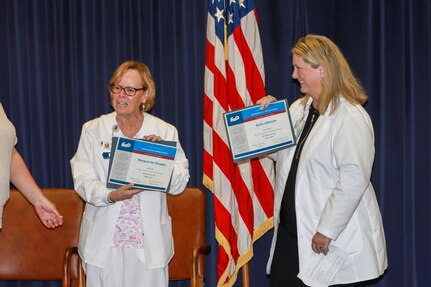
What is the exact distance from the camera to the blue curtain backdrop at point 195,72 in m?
4.62

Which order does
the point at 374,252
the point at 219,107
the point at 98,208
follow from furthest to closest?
1. the point at 219,107
2. the point at 98,208
3. the point at 374,252

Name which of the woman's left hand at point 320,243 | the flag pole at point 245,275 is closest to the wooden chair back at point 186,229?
the flag pole at point 245,275

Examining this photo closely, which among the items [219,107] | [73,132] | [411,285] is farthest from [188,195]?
[411,285]

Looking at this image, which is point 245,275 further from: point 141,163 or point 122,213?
point 141,163

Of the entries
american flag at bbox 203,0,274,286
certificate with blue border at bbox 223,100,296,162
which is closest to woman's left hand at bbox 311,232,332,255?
certificate with blue border at bbox 223,100,296,162

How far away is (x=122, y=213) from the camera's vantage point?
3.63 m

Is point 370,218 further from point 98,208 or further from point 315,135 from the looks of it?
point 98,208

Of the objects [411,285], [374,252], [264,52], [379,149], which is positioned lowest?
[411,285]

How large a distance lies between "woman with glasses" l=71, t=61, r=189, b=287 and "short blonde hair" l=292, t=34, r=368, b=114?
977 millimetres

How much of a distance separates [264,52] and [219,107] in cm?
72

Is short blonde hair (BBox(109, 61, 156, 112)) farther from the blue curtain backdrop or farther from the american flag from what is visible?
the blue curtain backdrop

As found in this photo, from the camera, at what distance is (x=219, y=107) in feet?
14.2

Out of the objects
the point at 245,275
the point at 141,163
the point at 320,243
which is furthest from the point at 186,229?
the point at 320,243

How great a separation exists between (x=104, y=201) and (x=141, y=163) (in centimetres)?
31
